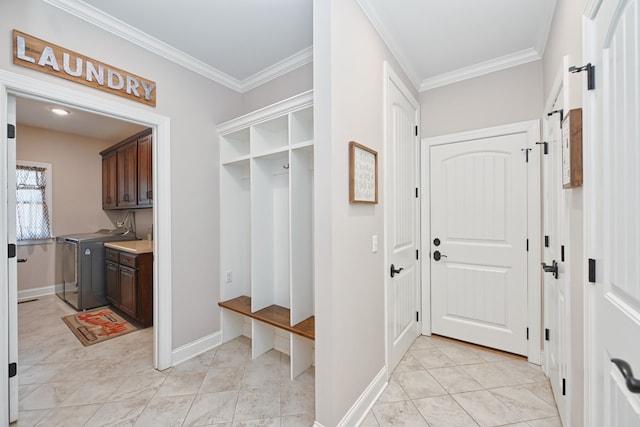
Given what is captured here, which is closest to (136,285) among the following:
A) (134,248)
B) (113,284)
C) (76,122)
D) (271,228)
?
(134,248)

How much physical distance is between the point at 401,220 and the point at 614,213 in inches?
55.7

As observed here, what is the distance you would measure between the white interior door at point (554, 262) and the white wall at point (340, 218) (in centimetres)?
113

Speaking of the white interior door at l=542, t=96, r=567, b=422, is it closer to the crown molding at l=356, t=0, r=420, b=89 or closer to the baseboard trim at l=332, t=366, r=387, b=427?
the baseboard trim at l=332, t=366, r=387, b=427

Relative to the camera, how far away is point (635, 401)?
0.72m

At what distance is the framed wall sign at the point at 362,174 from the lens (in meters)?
1.54

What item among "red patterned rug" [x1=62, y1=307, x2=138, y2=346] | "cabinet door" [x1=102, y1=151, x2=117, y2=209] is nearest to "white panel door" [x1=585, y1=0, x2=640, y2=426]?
"red patterned rug" [x1=62, y1=307, x2=138, y2=346]

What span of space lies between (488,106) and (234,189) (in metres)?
2.51

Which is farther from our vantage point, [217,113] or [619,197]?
[217,113]

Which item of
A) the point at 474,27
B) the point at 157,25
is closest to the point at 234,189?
the point at 157,25

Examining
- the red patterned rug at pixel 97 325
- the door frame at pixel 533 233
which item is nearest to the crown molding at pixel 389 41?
the door frame at pixel 533 233

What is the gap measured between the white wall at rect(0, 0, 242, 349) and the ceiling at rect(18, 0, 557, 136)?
11 cm

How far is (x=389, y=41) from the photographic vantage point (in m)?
2.03

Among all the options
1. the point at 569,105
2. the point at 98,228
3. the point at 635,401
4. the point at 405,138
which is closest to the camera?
the point at 635,401

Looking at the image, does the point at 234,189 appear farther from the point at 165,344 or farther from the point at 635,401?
the point at 635,401
